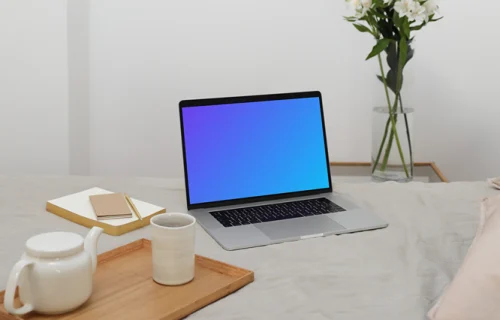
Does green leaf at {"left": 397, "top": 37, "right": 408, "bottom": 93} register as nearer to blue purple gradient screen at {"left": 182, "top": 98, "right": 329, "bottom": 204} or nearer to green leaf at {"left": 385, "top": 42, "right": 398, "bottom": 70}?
green leaf at {"left": 385, "top": 42, "right": 398, "bottom": 70}

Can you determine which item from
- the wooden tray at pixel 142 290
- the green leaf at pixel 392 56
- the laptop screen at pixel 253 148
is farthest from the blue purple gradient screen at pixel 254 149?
the green leaf at pixel 392 56

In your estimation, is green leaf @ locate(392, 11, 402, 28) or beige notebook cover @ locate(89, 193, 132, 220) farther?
green leaf @ locate(392, 11, 402, 28)

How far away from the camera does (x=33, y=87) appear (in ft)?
7.79

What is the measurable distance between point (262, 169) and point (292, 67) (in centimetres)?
97

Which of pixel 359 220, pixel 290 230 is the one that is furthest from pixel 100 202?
pixel 359 220

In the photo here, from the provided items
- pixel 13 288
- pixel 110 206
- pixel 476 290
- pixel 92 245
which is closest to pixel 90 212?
pixel 110 206

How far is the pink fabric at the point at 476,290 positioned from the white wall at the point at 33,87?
1.75 metres

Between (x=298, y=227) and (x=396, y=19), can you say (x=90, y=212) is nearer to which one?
(x=298, y=227)

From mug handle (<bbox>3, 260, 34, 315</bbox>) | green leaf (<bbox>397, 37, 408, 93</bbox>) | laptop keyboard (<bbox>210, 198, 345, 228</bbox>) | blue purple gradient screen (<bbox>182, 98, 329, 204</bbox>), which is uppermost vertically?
green leaf (<bbox>397, 37, 408, 93</bbox>)

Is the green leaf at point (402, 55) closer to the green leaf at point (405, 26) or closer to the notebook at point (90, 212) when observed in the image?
the green leaf at point (405, 26)

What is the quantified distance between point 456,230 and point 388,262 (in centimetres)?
25

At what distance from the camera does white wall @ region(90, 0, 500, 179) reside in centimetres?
237

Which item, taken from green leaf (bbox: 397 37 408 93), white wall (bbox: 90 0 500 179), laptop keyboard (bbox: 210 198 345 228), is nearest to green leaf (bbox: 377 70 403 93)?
green leaf (bbox: 397 37 408 93)

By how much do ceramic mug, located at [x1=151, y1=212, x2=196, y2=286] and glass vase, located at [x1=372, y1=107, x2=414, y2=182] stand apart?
41.8 inches
